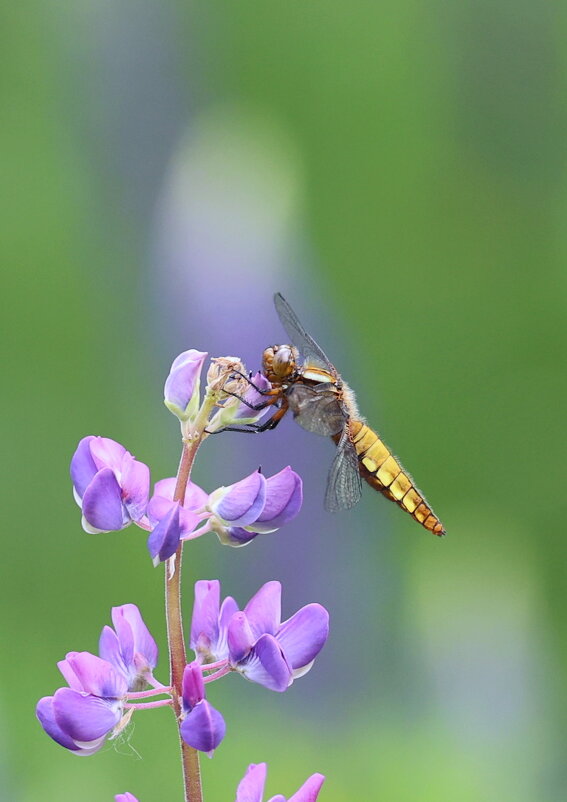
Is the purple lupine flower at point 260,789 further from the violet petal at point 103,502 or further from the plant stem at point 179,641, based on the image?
the violet petal at point 103,502


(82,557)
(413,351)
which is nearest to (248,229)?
(413,351)

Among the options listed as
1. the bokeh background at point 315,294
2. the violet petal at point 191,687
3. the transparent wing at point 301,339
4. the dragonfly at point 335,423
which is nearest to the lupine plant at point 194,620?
the violet petal at point 191,687

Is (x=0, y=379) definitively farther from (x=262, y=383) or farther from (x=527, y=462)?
(x=262, y=383)

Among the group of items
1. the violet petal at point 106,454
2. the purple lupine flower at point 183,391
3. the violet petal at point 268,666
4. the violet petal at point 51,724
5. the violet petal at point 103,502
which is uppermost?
the purple lupine flower at point 183,391

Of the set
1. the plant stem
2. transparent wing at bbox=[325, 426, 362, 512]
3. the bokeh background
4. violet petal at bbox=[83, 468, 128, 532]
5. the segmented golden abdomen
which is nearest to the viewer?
the plant stem

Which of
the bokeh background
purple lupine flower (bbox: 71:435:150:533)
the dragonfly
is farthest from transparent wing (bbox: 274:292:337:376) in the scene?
the bokeh background

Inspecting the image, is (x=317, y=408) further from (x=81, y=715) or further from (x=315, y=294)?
(x=315, y=294)

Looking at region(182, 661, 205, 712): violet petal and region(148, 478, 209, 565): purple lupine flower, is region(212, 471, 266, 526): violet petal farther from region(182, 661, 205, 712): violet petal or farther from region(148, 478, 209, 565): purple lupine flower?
region(182, 661, 205, 712): violet petal
